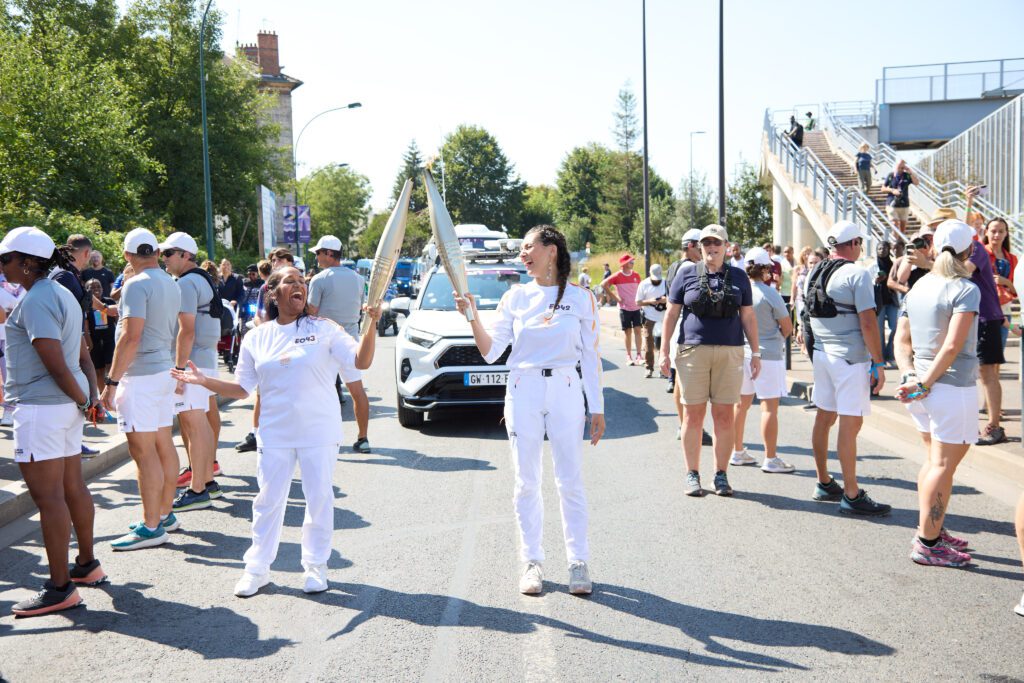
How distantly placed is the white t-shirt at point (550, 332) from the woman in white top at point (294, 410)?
30.4 inches

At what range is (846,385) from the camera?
664cm

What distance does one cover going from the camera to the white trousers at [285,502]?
5.03 metres

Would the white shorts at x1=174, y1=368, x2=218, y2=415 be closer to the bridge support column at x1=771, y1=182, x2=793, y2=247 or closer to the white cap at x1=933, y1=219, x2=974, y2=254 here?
the white cap at x1=933, y1=219, x2=974, y2=254

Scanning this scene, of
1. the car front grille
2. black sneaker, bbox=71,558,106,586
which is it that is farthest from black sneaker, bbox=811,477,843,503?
black sneaker, bbox=71,558,106,586

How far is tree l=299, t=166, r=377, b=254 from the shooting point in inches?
3297

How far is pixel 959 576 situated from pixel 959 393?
3.42ft

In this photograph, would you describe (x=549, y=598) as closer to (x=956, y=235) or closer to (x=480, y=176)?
(x=956, y=235)

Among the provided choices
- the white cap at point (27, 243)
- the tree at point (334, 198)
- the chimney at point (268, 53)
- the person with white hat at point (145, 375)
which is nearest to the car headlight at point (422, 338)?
the person with white hat at point (145, 375)

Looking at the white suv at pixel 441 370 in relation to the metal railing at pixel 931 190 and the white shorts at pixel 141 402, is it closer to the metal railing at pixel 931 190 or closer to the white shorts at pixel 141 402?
the white shorts at pixel 141 402

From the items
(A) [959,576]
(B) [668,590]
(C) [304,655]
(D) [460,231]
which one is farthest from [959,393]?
(D) [460,231]

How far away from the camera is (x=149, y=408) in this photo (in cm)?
602

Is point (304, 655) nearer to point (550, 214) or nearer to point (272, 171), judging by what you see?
point (272, 171)

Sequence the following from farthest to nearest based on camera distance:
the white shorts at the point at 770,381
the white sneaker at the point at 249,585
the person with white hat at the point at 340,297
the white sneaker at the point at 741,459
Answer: the person with white hat at the point at 340,297, the white sneaker at the point at 741,459, the white shorts at the point at 770,381, the white sneaker at the point at 249,585

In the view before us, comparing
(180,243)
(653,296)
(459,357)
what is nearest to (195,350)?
(180,243)
